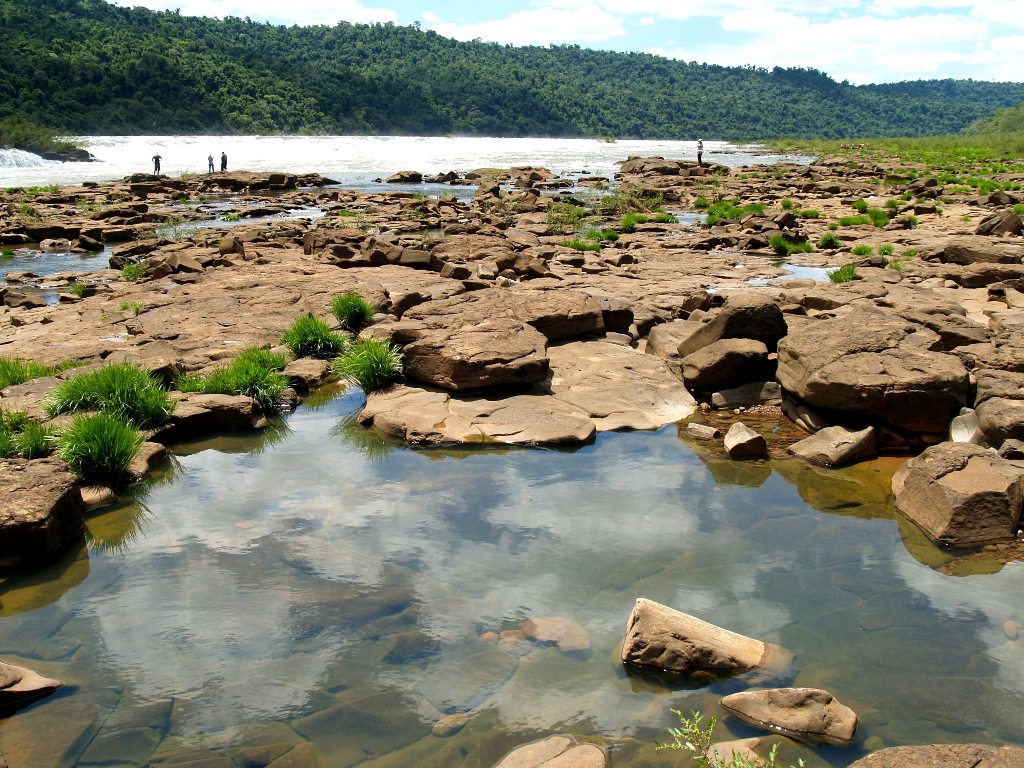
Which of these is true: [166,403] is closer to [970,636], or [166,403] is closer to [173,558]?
[173,558]

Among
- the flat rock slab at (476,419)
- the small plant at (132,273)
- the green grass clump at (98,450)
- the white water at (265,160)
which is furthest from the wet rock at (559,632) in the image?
the white water at (265,160)

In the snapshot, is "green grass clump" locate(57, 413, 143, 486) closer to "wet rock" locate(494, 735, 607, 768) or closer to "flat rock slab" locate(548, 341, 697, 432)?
"flat rock slab" locate(548, 341, 697, 432)

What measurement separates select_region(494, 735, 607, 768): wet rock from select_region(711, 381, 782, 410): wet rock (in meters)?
5.00

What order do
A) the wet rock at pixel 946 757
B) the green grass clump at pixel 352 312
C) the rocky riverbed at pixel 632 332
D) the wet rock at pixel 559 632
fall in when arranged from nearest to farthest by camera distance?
the wet rock at pixel 946 757 < the wet rock at pixel 559 632 < the rocky riverbed at pixel 632 332 < the green grass clump at pixel 352 312

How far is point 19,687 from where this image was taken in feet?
12.6

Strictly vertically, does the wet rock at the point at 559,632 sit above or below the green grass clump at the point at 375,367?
below

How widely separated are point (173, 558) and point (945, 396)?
5886 millimetres

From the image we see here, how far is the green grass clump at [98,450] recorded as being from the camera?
6133 mm

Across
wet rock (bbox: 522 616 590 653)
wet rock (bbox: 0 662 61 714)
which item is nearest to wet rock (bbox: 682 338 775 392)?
wet rock (bbox: 522 616 590 653)

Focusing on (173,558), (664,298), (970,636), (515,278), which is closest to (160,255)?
(515,278)

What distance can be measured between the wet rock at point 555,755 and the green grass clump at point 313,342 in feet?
21.7

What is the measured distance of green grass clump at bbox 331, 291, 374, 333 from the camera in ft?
34.4

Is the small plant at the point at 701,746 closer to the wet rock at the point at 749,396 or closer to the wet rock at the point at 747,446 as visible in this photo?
the wet rock at the point at 747,446

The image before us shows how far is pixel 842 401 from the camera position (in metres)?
6.93
